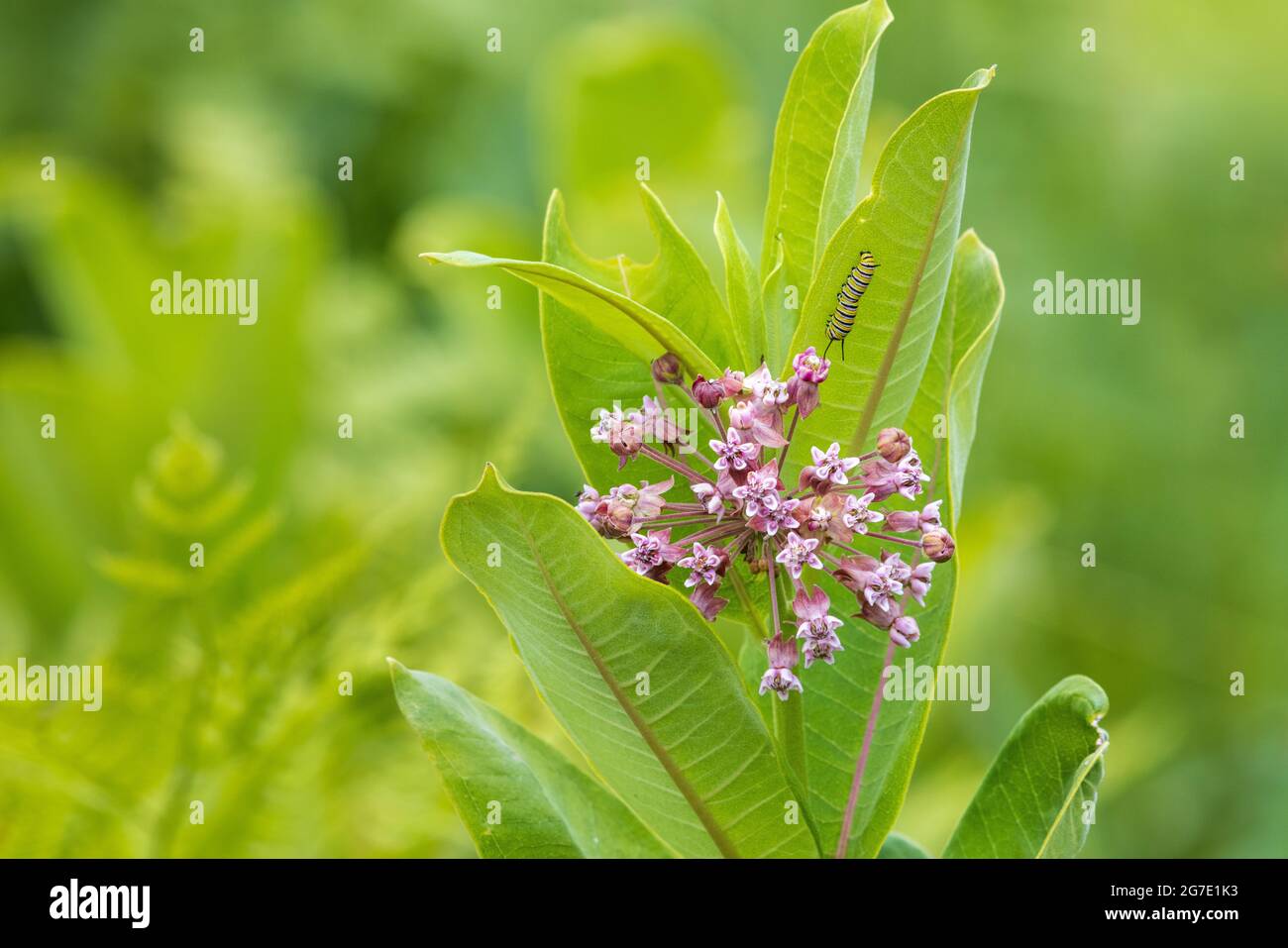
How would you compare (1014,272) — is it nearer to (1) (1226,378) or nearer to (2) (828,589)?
(1) (1226,378)

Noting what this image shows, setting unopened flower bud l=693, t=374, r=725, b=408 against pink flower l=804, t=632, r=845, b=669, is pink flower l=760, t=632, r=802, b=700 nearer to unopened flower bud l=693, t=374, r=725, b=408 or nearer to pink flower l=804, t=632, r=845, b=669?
pink flower l=804, t=632, r=845, b=669

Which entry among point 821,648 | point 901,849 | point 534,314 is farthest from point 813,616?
point 534,314

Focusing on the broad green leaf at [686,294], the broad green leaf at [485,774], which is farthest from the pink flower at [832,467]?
the broad green leaf at [485,774]

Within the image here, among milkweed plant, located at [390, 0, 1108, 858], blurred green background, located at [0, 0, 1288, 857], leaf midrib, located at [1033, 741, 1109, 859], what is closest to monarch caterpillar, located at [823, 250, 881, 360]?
milkweed plant, located at [390, 0, 1108, 858]

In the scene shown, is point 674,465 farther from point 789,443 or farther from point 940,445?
point 940,445

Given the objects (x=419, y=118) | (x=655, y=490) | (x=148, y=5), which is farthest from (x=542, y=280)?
(x=148, y=5)
